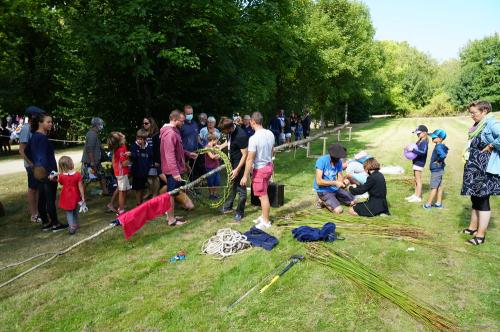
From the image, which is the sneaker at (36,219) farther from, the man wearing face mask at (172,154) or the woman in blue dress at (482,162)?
the woman in blue dress at (482,162)

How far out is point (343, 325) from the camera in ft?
12.7

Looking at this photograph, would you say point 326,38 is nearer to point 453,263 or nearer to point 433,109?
point 453,263

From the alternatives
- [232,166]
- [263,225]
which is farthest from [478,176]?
[232,166]

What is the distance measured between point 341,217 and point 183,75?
22.2 feet

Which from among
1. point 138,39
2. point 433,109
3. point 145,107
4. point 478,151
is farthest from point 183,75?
point 433,109

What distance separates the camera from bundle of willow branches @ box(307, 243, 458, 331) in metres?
3.89

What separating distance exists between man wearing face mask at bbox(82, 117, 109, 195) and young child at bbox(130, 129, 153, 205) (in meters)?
1.23

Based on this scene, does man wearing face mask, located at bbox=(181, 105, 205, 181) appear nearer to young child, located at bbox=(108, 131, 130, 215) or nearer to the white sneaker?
young child, located at bbox=(108, 131, 130, 215)

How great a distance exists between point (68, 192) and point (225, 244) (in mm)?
3108

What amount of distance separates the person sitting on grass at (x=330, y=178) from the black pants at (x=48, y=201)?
526 centimetres

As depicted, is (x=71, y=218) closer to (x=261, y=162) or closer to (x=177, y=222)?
(x=177, y=222)

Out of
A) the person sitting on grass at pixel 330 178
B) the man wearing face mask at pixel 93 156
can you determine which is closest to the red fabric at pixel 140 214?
the man wearing face mask at pixel 93 156

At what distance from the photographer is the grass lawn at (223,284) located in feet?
13.0

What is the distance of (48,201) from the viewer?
22.2ft
